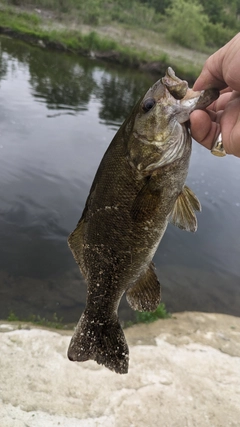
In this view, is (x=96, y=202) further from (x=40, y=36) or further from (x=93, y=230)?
(x=40, y=36)

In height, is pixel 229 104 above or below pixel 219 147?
above

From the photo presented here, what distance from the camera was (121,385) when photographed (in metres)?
4.42

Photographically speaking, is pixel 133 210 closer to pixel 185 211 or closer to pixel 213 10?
pixel 185 211

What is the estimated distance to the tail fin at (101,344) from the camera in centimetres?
257

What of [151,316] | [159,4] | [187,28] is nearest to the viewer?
[151,316]

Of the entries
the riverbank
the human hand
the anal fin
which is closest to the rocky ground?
the anal fin

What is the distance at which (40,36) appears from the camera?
104 ft

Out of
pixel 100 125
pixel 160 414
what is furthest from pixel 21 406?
pixel 100 125

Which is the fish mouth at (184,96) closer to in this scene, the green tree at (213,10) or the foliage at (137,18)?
the foliage at (137,18)

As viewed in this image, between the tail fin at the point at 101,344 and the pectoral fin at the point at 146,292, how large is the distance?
0.69 ft

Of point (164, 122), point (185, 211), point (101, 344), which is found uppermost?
point (164, 122)

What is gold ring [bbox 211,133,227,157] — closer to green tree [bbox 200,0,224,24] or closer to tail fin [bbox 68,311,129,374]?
tail fin [bbox 68,311,129,374]

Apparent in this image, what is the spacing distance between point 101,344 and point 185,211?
44.9 inches

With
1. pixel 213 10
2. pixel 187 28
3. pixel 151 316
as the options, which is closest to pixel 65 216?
pixel 151 316
